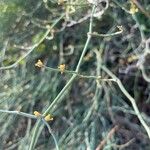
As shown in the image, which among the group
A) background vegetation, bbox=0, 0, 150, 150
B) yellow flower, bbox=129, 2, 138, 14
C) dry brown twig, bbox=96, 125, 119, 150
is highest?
yellow flower, bbox=129, 2, 138, 14

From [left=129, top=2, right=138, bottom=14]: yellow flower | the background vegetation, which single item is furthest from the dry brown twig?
[left=129, top=2, right=138, bottom=14]: yellow flower

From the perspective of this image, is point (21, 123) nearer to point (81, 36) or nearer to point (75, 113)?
point (75, 113)

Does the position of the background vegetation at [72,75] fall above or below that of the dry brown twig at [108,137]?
above

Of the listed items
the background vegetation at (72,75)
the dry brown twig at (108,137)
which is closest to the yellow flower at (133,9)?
the background vegetation at (72,75)

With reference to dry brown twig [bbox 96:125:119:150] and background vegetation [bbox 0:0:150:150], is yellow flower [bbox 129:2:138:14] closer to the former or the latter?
background vegetation [bbox 0:0:150:150]

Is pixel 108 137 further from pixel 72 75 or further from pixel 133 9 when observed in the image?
pixel 133 9

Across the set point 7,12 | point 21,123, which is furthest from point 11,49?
point 21,123

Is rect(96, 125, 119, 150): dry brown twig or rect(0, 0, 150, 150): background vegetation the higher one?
rect(0, 0, 150, 150): background vegetation

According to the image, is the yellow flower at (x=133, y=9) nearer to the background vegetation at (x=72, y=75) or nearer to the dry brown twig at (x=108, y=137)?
the background vegetation at (x=72, y=75)
